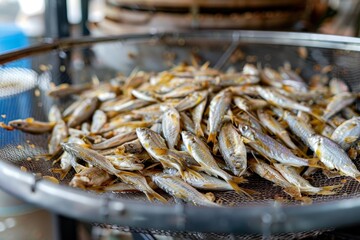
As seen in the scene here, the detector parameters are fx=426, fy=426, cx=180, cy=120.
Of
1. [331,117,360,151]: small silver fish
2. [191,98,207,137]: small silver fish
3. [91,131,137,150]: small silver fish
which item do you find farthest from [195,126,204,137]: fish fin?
[331,117,360,151]: small silver fish

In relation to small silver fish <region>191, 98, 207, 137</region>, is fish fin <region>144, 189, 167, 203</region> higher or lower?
lower

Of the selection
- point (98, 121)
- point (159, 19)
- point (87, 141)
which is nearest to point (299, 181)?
point (87, 141)

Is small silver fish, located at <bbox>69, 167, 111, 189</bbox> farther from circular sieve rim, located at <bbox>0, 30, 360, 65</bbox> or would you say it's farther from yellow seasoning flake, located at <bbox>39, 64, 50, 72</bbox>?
yellow seasoning flake, located at <bbox>39, 64, 50, 72</bbox>

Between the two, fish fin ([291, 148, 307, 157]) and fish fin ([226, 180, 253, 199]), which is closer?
fish fin ([226, 180, 253, 199])

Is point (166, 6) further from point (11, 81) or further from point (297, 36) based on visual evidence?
point (11, 81)

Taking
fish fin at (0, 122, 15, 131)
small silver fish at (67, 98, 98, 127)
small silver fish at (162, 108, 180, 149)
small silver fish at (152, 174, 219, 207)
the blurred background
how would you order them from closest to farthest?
1. small silver fish at (152, 174, 219, 207)
2. small silver fish at (162, 108, 180, 149)
3. fish fin at (0, 122, 15, 131)
4. small silver fish at (67, 98, 98, 127)
5. the blurred background

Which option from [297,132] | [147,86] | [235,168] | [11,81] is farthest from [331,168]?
[11,81]

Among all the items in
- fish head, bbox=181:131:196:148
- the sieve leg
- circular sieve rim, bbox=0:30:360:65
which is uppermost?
circular sieve rim, bbox=0:30:360:65

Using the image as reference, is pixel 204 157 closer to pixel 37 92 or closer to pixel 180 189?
pixel 180 189
